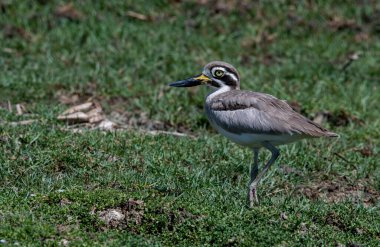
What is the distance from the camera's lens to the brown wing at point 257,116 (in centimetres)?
712

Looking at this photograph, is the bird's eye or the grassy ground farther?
the bird's eye

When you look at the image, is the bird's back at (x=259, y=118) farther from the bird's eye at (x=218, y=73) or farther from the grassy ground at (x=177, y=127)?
the grassy ground at (x=177, y=127)

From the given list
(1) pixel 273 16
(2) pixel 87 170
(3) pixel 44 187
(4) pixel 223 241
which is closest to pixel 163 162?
(2) pixel 87 170

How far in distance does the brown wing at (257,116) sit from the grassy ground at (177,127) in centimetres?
69

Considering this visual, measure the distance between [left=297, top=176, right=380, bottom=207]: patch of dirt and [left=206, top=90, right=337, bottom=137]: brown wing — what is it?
1139mm

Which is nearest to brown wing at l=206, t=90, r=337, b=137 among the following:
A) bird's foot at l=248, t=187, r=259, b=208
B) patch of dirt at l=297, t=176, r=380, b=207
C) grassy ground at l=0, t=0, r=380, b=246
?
bird's foot at l=248, t=187, r=259, b=208

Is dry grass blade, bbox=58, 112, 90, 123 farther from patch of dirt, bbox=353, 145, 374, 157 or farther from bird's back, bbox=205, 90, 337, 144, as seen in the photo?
patch of dirt, bbox=353, 145, 374, 157

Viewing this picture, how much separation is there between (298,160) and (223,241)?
2709 millimetres

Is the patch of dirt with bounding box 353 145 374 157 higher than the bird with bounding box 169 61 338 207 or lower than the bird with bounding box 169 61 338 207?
lower

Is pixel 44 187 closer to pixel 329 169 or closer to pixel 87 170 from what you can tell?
pixel 87 170

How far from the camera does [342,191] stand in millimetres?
8422

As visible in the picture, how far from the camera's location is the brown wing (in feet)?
23.4

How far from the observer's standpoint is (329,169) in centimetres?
877

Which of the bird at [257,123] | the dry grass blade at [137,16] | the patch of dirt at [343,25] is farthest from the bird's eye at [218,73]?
the patch of dirt at [343,25]
